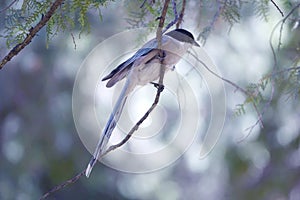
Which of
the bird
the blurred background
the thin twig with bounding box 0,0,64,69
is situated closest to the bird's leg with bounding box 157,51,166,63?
A: the bird

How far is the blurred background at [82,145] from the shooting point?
4.02 m

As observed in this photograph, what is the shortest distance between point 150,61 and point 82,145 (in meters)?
2.60

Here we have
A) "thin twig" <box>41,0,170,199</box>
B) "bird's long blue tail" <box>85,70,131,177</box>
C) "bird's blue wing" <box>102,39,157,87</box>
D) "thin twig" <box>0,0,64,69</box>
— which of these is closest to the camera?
"thin twig" <box>0,0,64,69</box>

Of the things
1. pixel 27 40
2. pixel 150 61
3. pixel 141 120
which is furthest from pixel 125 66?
pixel 27 40

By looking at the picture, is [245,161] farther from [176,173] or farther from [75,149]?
[75,149]

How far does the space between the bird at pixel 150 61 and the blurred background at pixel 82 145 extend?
2224 mm

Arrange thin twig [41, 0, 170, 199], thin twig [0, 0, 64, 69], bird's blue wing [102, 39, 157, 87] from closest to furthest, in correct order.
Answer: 1. thin twig [0, 0, 64, 69]
2. thin twig [41, 0, 170, 199]
3. bird's blue wing [102, 39, 157, 87]

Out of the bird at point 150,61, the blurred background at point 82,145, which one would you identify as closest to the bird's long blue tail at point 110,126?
the bird at point 150,61

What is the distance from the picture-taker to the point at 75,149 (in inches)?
162

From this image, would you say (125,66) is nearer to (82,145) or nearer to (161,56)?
(161,56)

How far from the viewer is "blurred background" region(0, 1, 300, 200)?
4016mm

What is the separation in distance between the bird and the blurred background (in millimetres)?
2224

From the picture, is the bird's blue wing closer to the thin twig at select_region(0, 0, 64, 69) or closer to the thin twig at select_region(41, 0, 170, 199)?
the thin twig at select_region(41, 0, 170, 199)

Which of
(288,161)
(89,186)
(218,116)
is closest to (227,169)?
(288,161)
